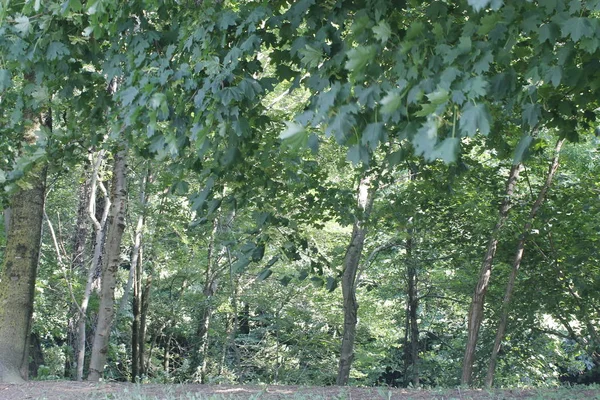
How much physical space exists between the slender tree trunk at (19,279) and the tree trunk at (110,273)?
56.7 inches

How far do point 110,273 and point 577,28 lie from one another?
7.45 m

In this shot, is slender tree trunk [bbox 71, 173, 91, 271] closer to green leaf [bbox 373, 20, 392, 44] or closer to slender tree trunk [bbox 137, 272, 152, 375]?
slender tree trunk [bbox 137, 272, 152, 375]

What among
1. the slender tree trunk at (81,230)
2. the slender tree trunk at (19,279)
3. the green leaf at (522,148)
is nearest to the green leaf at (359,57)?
the green leaf at (522,148)

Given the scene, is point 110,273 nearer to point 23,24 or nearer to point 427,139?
point 23,24

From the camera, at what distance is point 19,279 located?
286 inches

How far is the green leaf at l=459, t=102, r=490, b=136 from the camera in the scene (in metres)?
2.41

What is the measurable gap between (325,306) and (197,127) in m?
12.2

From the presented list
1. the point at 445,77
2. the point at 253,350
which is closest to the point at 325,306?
the point at 253,350

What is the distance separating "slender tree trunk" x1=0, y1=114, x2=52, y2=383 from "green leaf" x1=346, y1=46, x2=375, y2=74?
207 inches

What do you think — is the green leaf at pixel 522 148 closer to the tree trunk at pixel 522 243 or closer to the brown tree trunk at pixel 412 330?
the tree trunk at pixel 522 243

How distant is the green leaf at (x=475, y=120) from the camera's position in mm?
2411

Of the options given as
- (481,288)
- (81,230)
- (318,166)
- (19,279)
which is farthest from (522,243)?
(81,230)

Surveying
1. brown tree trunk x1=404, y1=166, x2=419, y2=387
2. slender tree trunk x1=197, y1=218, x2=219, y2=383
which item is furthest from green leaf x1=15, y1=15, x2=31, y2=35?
brown tree trunk x1=404, y1=166, x2=419, y2=387

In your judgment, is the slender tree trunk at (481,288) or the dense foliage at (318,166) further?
the slender tree trunk at (481,288)
